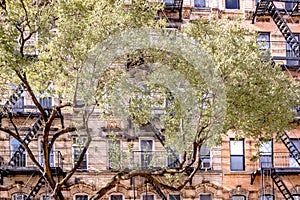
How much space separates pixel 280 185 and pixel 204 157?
3.20 metres

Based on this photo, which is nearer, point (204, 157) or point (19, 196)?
point (19, 196)

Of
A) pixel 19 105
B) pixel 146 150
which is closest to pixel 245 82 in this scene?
pixel 146 150

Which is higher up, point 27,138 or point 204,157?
point 27,138

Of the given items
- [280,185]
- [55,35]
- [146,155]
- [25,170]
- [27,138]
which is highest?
[55,35]

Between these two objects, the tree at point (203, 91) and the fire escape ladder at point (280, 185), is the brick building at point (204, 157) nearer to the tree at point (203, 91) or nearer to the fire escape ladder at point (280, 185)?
the fire escape ladder at point (280, 185)

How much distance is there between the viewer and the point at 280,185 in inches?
912

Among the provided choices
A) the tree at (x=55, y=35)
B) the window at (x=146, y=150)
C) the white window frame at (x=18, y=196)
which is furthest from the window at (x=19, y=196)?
the tree at (x=55, y=35)

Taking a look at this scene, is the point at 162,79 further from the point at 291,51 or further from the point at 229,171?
the point at 291,51

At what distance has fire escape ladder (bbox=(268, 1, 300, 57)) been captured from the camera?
910 inches

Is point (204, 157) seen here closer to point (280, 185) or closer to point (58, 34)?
point (280, 185)

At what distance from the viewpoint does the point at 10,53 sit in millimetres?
13883

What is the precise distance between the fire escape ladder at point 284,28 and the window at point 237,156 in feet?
14.5

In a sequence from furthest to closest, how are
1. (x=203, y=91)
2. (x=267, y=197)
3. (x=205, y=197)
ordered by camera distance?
1. (x=267, y=197)
2. (x=205, y=197)
3. (x=203, y=91)

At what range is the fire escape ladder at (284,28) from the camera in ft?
75.8
